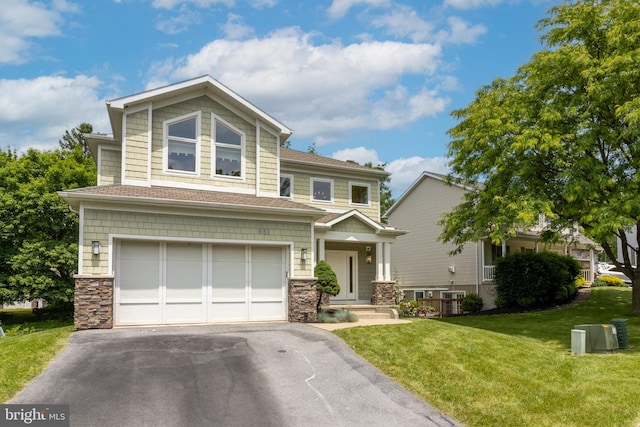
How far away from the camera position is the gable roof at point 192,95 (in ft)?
50.9

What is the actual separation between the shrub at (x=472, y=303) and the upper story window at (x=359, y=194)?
7.06 meters

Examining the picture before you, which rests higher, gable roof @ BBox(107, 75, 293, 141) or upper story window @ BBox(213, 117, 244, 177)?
gable roof @ BBox(107, 75, 293, 141)

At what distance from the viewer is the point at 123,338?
12.4 metres

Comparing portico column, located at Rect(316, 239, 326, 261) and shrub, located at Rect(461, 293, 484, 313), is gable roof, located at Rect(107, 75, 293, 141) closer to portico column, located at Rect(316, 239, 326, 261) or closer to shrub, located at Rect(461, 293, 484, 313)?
portico column, located at Rect(316, 239, 326, 261)

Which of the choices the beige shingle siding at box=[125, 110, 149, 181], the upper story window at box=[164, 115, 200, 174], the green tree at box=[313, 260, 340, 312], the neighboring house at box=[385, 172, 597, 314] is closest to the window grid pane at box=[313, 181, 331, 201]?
the green tree at box=[313, 260, 340, 312]

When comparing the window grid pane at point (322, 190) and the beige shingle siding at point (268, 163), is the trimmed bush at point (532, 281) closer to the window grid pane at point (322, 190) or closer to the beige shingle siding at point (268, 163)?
the window grid pane at point (322, 190)

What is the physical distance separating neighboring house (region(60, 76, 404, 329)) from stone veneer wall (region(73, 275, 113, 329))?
0.02 meters

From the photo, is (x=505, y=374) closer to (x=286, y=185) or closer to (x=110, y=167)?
(x=286, y=185)

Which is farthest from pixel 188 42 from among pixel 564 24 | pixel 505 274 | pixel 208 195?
pixel 505 274

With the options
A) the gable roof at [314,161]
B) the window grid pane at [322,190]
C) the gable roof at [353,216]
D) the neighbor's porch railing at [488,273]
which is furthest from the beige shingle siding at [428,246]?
the gable roof at [353,216]

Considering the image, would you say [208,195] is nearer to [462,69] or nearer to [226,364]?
[226,364]

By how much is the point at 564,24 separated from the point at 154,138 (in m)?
14.3

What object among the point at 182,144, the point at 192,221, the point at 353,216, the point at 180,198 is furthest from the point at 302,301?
the point at 182,144

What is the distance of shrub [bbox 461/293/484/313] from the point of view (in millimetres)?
24844
